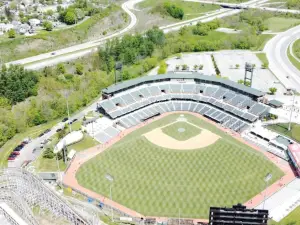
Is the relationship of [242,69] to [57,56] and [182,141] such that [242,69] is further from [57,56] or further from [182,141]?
[57,56]

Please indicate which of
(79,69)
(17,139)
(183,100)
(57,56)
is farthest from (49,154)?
(57,56)

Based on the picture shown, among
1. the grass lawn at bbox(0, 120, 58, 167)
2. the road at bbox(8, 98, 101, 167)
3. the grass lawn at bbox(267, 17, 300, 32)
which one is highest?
the grass lawn at bbox(267, 17, 300, 32)

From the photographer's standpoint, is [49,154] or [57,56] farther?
[57,56]

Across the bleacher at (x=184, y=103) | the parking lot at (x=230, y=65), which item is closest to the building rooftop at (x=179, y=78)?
the bleacher at (x=184, y=103)

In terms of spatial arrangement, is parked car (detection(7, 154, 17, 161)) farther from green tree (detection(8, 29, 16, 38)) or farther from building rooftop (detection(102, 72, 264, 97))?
green tree (detection(8, 29, 16, 38))

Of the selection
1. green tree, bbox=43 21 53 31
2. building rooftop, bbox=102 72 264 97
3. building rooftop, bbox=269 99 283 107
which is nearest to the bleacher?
building rooftop, bbox=102 72 264 97

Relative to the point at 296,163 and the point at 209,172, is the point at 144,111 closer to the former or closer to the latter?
the point at 209,172

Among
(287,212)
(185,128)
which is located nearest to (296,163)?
(287,212)
